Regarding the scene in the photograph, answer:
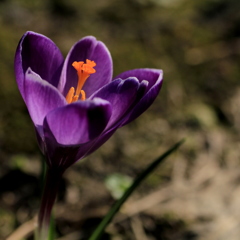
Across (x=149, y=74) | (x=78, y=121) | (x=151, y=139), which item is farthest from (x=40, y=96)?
(x=151, y=139)

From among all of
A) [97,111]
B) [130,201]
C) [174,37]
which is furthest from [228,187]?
[174,37]

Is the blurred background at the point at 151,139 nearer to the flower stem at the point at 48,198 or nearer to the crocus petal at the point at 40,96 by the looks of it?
the flower stem at the point at 48,198

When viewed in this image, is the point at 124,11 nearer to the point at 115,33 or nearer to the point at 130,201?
the point at 115,33

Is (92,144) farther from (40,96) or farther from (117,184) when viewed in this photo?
(117,184)

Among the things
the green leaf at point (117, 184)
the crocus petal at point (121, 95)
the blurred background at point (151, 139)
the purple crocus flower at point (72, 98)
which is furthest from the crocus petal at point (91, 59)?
the green leaf at point (117, 184)

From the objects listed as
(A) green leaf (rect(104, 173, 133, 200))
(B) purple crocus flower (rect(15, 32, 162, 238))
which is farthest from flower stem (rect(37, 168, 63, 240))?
(A) green leaf (rect(104, 173, 133, 200))

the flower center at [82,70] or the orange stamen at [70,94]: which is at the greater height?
the flower center at [82,70]
